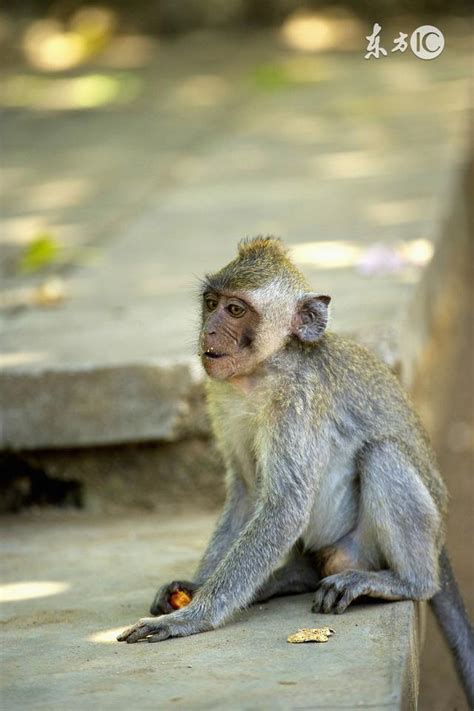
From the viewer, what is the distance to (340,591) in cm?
432

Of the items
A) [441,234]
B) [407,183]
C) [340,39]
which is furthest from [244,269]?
[340,39]

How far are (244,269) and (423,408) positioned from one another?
2914 millimetres

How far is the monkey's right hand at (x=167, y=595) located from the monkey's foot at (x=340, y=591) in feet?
1.49

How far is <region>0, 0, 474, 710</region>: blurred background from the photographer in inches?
237

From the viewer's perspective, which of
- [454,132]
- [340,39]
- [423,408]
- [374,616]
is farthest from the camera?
[340,39]

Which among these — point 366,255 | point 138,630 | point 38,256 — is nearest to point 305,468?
point 138,630

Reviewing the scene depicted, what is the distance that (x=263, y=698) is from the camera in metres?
3.54

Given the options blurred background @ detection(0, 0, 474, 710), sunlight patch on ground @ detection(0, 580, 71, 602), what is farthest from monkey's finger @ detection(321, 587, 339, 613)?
sunlight patch on ground @ detection(0, 580, 71, 602)

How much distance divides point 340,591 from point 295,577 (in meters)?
0.44

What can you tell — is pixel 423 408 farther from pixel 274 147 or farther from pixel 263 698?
pixel 274 147

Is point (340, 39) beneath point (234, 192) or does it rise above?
above

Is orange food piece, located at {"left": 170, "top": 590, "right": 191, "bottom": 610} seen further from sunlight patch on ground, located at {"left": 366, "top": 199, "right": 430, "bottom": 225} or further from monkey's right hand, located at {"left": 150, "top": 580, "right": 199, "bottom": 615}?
sunlight patch on ground, located at {"left": 366, "top": 199, "right": 430, "bottom": 225}

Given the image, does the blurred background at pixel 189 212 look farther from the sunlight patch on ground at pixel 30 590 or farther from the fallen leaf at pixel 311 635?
the fallen leaf at pixel 311 635

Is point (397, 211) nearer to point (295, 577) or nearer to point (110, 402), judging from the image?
point (110, 402)
